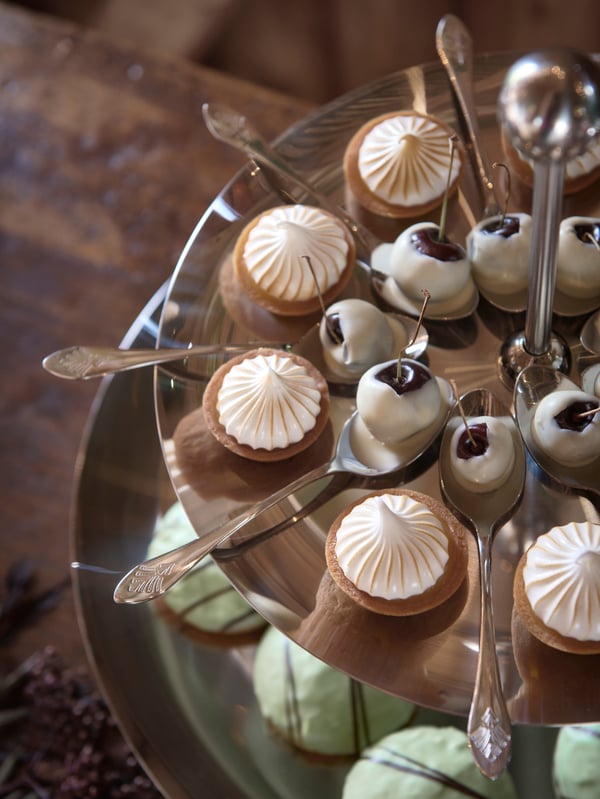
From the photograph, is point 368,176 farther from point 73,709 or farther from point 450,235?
point 73,709

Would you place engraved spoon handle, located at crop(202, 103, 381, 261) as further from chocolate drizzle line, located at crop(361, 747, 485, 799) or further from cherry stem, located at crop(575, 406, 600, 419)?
chocolate drizzle line, located at crop(361, 747, 485, 799)

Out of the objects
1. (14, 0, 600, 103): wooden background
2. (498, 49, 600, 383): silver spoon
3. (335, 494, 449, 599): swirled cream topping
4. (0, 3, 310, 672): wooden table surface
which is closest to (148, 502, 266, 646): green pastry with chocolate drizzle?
(0, 3, 310, 672): wooden table surface

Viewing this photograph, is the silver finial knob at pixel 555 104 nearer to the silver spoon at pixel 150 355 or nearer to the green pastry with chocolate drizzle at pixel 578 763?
the silver spoon at pixel 150 355

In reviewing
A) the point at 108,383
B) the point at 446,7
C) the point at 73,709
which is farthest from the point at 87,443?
the point at 446,7

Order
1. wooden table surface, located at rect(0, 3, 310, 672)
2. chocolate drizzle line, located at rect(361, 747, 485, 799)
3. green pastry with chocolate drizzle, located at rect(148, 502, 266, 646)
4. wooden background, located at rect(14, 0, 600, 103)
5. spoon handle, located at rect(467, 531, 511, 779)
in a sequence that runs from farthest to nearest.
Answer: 1. wooden background, located at rect(14, 0, 600, 103)
2. wooden table surface, located at rect(0, 3, 310, 672)
3. green pastry with chocolate drizzle, located at rect(148, 502, 266, 646)
4. chocolate drizzle line, located at rect(361, 747, 485, 799)
5. spoon handle, located at rect(467, 531, 511, 779)

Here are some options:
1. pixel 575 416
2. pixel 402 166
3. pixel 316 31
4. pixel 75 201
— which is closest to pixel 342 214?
pixel 402 166

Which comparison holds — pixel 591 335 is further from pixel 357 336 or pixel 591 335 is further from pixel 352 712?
pixel 352 712

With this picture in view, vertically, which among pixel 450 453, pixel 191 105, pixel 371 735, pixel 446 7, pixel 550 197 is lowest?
pixel 371 735
